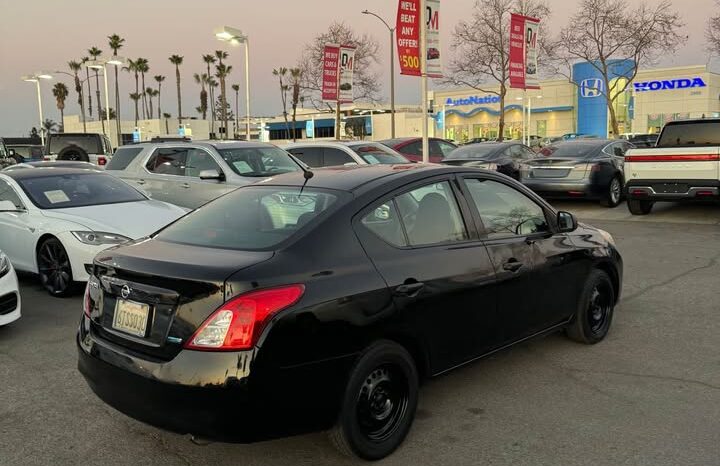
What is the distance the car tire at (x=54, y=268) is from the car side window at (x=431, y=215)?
4.66 metres

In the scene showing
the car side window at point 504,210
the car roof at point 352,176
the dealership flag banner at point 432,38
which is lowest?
the car side window at point 504,210

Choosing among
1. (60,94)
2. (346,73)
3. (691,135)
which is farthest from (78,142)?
(60,94)

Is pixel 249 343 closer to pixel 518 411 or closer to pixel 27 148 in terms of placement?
pixel 518 411

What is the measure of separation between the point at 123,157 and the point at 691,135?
10.8 metres

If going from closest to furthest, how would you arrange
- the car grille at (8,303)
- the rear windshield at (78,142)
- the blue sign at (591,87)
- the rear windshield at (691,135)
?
the car grille at (8,303) < the rear windshield at (691,135) < the rear windshield at (78,142) < the blue sign at (591,87)

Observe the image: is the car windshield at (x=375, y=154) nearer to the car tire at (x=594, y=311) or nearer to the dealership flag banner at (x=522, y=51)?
the car tire at (x=594, y=311)

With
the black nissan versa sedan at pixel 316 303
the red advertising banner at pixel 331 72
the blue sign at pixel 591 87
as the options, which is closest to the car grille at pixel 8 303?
the black nissan versa sedan at pixel 316 303

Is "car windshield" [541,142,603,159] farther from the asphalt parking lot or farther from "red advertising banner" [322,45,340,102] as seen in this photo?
"red advertising banner" [322,45,340,102]

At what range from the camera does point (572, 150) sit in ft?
49.5

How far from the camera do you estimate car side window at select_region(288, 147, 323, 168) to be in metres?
13.4

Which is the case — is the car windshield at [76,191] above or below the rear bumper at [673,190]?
above

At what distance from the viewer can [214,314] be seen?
2.94 m

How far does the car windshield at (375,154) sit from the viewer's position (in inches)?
511

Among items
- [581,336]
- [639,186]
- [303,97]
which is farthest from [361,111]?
[581,336]
